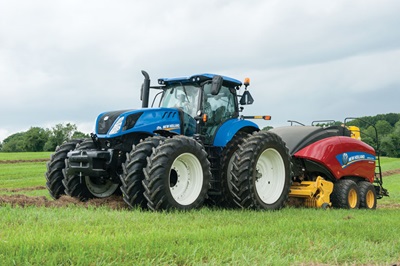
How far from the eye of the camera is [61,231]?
523 centimetres

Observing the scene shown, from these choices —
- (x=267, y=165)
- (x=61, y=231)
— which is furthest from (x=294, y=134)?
(x=61, y=231)

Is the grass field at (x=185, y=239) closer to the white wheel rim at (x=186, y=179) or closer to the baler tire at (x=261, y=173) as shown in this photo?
the white wheel rim at (x=186, y=179)

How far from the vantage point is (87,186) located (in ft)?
30.0

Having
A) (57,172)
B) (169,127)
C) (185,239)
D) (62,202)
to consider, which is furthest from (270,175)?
(185,239)

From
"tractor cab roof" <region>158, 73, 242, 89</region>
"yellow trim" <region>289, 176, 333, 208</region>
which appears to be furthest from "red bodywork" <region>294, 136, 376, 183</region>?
"tractor cab roof" <region>158, 73, 242, 89</region>

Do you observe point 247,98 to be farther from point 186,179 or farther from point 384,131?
point 384,131

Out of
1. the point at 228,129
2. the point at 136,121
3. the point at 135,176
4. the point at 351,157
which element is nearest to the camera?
the point at 135,176

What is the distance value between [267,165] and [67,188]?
4.07 meters

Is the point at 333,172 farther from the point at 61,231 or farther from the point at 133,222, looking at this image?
the point at 61,231

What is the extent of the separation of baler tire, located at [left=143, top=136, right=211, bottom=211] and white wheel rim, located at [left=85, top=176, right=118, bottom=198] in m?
1.71

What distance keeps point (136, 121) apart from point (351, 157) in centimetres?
641

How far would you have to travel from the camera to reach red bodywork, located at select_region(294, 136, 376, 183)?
1139cm

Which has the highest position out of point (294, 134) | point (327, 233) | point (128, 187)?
point (294, 134)

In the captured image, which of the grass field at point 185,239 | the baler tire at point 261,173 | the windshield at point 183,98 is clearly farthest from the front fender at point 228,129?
the grass field at point 185,239
